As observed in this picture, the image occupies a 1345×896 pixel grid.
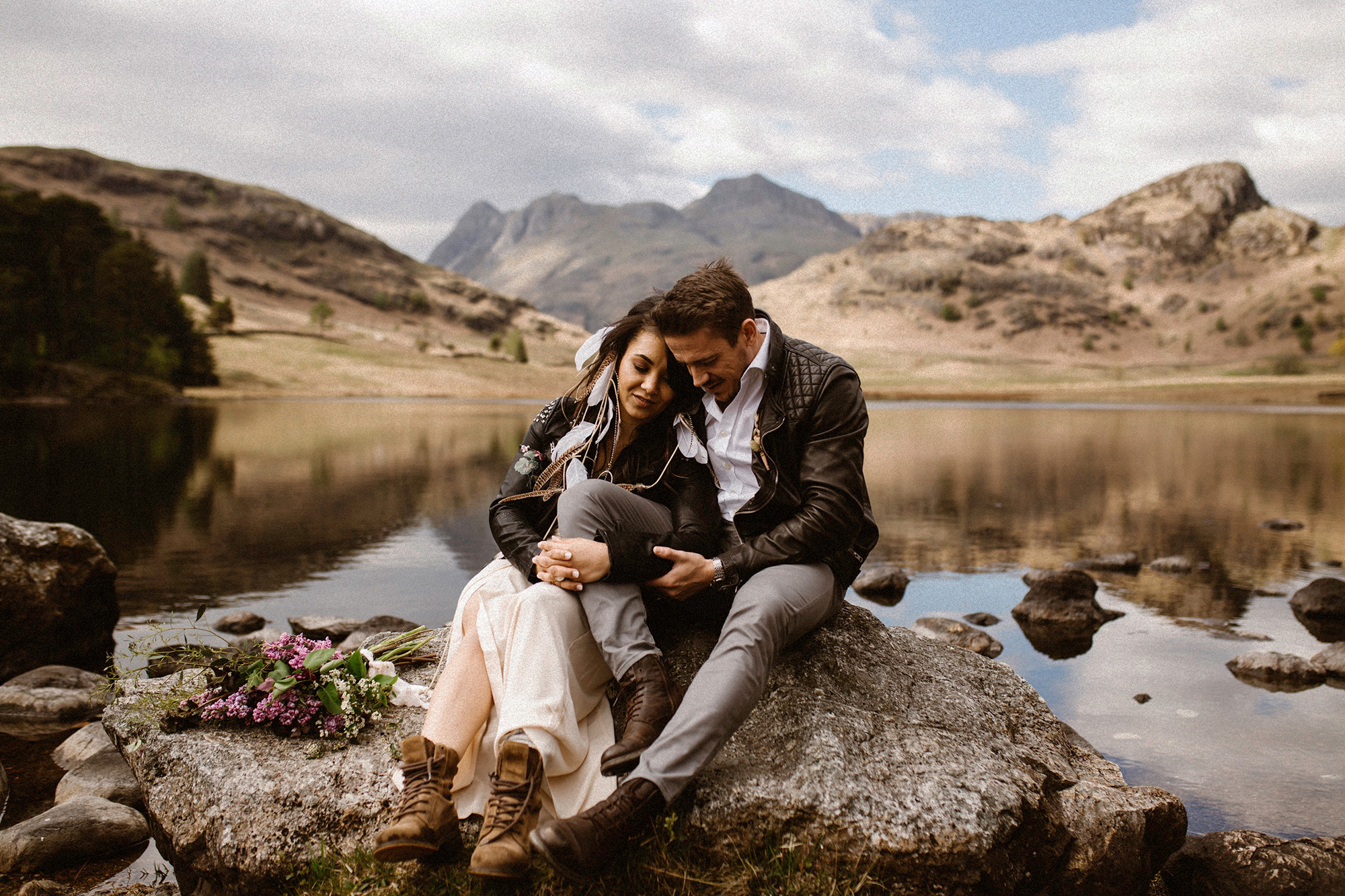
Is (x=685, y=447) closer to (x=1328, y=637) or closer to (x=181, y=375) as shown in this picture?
(x=1328, y=637)

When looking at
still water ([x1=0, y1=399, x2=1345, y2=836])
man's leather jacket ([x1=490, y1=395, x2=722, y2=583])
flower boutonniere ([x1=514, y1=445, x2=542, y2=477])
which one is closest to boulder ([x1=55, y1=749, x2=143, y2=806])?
man's leather jacket ([x1=490, y1=395, x2=722, y2=583])

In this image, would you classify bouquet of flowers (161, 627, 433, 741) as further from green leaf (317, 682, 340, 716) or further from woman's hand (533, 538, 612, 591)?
woman's hand (533, 538, 612, 591)

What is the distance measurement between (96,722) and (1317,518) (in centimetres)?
2479

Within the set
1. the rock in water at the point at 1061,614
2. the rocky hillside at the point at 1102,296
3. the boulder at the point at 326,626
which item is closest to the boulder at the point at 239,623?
the boulder at the point at 326,626

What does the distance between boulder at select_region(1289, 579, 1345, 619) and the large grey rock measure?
12.8 metres

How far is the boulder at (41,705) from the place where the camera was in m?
7.55

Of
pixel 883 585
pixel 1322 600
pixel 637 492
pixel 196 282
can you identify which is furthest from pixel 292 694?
pixel 196 282

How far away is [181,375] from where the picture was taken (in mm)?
74438

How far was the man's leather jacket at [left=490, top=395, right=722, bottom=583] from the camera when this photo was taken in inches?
203

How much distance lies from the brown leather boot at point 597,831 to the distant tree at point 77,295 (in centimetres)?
6324

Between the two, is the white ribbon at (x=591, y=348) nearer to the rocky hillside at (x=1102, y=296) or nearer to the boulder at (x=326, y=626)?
the boulder at (x=326, y=626)

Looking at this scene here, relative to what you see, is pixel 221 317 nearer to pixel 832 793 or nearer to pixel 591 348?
pixel 591 348

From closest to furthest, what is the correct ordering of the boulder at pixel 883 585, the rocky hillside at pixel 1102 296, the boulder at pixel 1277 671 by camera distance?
the boulder at pixel 1277 671, the boulder at pixel 883 585, the rocky hillside at pixel 1102 296

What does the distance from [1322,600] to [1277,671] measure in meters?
3.61
